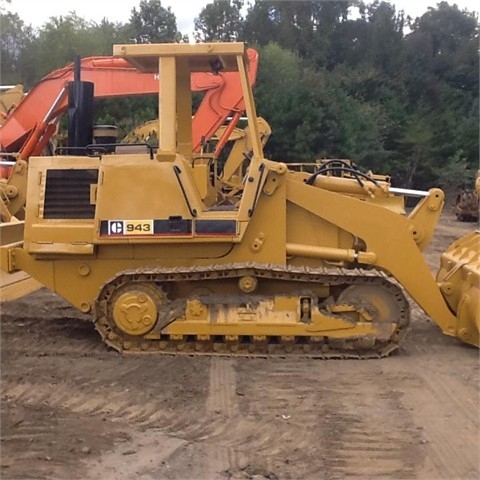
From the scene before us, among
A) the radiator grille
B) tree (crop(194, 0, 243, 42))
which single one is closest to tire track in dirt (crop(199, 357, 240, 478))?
the radiator grille

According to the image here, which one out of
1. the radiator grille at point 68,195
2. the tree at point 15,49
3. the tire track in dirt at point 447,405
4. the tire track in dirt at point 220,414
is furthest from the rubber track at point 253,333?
the tree at point 15,49

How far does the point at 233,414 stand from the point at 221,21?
40627 millimetres

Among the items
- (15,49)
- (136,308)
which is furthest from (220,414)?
(15,49)

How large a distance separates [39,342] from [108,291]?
91cm

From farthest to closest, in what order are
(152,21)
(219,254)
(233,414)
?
(152,21) → (219,254) → (233,414)

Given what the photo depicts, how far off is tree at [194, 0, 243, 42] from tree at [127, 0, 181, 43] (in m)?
1.45

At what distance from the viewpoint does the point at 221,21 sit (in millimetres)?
43812

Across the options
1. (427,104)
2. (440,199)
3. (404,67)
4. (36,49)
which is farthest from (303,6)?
(440,199)

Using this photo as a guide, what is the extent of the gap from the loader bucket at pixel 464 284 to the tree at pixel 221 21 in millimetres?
34961

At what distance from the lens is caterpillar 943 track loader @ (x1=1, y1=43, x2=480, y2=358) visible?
21.8 feet

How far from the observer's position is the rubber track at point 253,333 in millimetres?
6617

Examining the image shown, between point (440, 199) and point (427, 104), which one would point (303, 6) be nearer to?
point (427, 104)

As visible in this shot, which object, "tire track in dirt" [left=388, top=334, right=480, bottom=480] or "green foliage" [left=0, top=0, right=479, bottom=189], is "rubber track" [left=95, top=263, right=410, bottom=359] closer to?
"tire track in dirt" [left=388, top=334, right=480, bottom=480]

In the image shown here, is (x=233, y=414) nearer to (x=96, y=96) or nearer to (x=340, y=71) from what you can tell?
(x=96, y=96)
